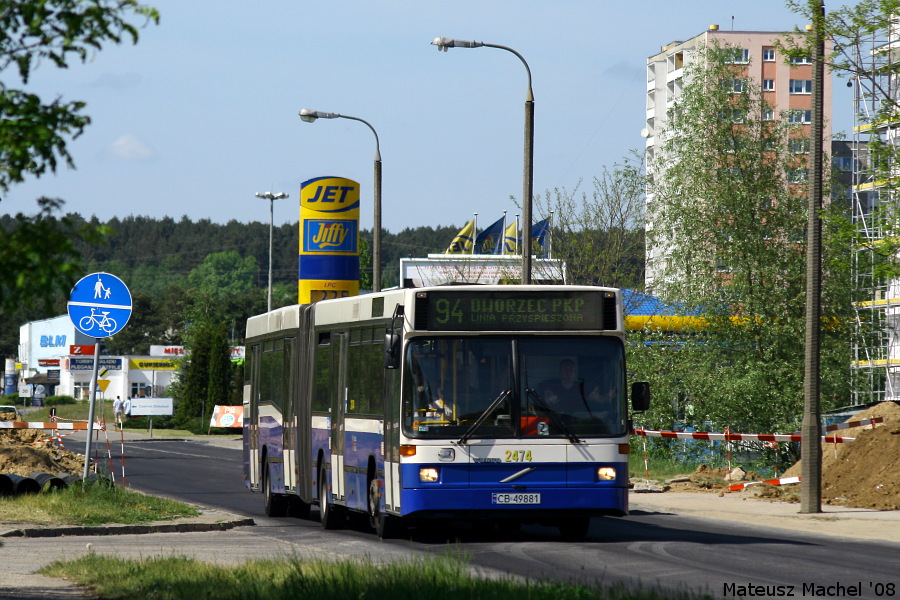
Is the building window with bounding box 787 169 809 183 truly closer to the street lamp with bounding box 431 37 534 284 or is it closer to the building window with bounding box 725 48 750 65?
the building window with bounding box 725 48 750 65

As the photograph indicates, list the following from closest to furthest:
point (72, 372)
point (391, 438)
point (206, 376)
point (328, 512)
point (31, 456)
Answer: point (391, 438) → point (328, 512) → point (31, 456) → point (206, 376) → point (72, 372)

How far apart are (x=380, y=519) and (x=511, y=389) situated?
93.8 inches

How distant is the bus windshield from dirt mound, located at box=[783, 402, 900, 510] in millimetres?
9409

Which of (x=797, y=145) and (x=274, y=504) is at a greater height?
(x=797, y=145)

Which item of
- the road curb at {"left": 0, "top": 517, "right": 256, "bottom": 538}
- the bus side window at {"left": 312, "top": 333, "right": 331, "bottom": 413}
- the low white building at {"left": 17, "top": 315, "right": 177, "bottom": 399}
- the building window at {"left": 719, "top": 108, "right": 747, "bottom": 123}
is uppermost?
the building window at {"left": 719, "top": 108, "right": 747, "bottom": 123}

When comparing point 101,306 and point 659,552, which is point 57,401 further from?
point 659,552

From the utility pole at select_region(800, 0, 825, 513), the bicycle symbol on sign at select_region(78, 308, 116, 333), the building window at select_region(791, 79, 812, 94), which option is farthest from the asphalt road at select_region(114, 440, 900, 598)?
the building window at select_region(791, 79, 812, 94)

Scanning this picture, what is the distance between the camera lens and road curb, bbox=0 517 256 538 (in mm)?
18047

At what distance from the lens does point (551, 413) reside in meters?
16.5

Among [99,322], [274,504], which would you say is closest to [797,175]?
[274,504]

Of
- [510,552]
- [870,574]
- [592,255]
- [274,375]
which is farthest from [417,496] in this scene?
[592,255]

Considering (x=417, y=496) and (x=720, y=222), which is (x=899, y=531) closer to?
(x=417, y=496)

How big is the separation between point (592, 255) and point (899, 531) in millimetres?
23493

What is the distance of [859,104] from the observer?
54969 mm
